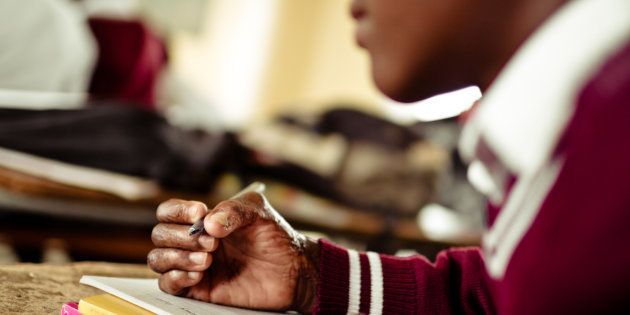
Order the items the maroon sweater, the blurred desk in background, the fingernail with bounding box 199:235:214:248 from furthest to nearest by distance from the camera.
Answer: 1. the blurred desk in background
2. the fingernail with bounding box 199:235:214:248
3. the maroon sweater

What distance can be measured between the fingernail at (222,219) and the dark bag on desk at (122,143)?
988 mm

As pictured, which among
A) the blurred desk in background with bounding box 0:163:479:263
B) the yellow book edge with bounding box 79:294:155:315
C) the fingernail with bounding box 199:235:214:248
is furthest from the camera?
the blurred desk in background with bounding box 0:163:479:263

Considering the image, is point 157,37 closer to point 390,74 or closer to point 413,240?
point 413,240

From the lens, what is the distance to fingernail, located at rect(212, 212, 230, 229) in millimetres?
629

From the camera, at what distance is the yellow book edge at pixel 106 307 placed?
539 millimetres

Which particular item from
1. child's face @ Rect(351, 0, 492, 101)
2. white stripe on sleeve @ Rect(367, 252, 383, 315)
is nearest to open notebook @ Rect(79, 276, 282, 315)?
white stripe on sleeve @ Rect(367, 252, 383, 315)

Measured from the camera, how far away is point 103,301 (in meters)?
0.56

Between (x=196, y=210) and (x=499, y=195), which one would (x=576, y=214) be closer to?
(x=499, y=195)

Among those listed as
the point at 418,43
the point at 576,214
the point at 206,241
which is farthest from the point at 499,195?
the point at 206,241

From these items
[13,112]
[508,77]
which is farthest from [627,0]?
[13,112]

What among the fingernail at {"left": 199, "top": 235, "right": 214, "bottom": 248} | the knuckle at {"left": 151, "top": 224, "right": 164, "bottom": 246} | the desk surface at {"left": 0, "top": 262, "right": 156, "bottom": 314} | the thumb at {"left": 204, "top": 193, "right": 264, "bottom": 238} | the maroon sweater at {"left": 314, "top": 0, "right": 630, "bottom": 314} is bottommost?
the desk surface at {"left": 0, "top": 262, "right": 156, "bottom": 314}

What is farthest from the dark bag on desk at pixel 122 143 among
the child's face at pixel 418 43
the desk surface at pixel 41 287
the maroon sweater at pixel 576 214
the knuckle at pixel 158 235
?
the maroon sweater at pixel 576 214

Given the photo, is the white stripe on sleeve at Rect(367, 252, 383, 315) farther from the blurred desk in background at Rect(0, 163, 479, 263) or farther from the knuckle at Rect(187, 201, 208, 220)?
the blurred desk in background at Rect(0, 163, 479, 263)

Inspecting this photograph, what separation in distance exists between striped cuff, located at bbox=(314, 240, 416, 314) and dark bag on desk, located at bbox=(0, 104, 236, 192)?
39.3 inches
